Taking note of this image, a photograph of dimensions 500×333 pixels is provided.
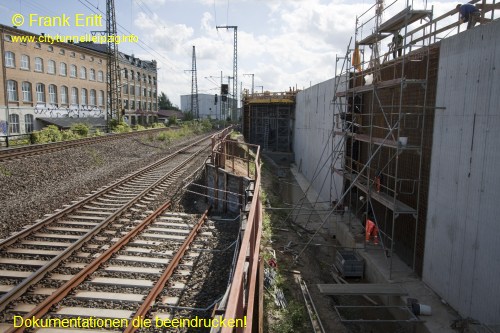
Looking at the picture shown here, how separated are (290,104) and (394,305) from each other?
87.3ft

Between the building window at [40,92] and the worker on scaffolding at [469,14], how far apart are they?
4153 centimetres

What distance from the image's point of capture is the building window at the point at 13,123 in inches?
1385

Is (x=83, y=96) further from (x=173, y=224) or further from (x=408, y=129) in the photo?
(x=408, y=129)

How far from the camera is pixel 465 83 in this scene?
7.11 meters

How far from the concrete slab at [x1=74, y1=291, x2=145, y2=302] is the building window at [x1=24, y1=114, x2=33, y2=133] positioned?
36.8 m

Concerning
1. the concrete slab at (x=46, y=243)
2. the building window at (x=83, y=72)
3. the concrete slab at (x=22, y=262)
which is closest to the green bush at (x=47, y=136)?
the concrete slab at (x=46, y=243)

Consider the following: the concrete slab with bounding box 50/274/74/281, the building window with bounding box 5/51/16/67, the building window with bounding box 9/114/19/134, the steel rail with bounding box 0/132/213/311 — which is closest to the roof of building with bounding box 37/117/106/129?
the building window with bounding box 9/114/19/134

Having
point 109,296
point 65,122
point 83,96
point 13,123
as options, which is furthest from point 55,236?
point 83,96

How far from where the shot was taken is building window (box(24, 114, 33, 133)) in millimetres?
37487

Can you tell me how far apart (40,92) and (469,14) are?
42735 millimetres

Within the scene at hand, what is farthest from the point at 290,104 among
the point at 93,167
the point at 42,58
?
the point at 42,58

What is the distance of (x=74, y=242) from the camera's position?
25.8 ft

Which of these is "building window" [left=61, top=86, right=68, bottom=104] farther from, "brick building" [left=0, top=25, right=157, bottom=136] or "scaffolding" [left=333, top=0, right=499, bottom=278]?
"scaffolding" [left=333, top=0, right=499, bottom=278]

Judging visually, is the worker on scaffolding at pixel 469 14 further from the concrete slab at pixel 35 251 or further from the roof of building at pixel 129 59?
the roof of building at pixel 129 59
